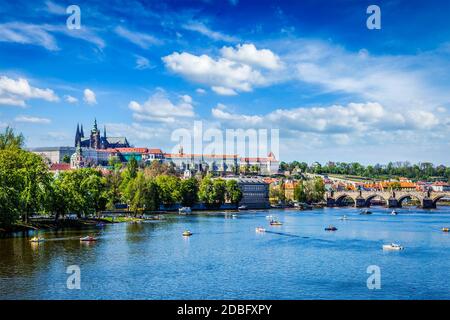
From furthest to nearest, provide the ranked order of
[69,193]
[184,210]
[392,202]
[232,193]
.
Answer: [392,202]
[232,193]
[184,210]
[69,193]

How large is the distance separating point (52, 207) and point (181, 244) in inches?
772

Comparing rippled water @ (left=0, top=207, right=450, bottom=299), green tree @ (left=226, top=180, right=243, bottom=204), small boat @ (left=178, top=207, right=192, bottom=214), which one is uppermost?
green tree @ (left=226, top=180, right=243, bottom=204)

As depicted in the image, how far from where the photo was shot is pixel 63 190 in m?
64.5

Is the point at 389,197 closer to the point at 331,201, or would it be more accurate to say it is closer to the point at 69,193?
the point at 331,201

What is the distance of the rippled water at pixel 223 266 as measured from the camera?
28891 mm

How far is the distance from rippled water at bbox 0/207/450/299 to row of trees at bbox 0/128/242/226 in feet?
15.5

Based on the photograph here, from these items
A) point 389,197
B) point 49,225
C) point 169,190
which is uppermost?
A: point 169,190

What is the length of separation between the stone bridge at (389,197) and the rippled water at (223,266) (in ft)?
248

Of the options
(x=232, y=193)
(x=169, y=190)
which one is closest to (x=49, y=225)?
(x=169, y=190)

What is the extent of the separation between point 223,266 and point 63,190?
3381 cm

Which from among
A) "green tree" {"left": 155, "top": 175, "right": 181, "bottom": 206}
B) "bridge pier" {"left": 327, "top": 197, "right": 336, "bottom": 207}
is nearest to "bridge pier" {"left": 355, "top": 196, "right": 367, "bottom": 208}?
"bridge pier" {"left": 327, "top": 197, "right": 336, "bottom": 207}

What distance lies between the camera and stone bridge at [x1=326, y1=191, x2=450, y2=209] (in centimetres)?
12901

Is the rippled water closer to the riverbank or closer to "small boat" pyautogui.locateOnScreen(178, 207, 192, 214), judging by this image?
the riverbank
